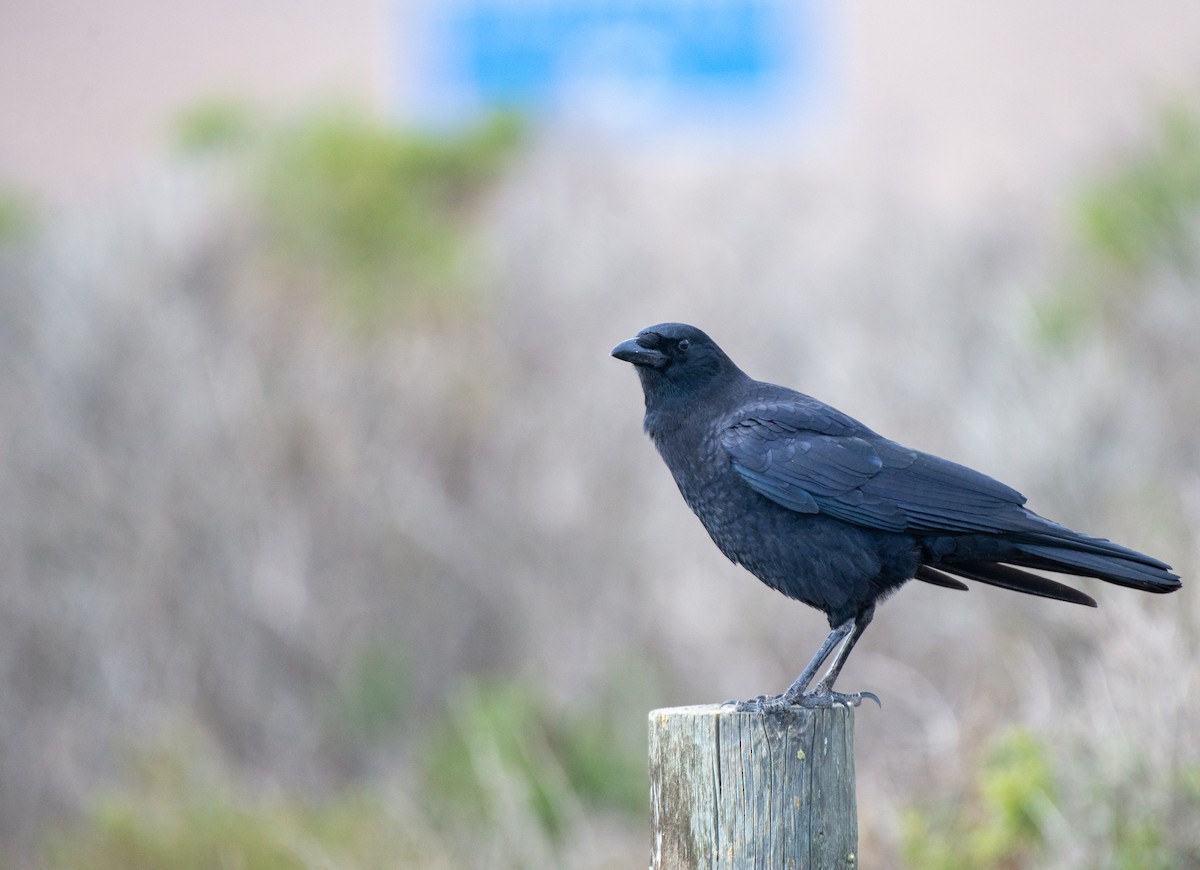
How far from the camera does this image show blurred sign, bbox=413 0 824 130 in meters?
19.1

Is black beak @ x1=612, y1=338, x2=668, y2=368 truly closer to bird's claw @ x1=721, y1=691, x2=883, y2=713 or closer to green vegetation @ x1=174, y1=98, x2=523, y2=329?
bird's claw @ x1=721, y1=691, x2=883, y2=713

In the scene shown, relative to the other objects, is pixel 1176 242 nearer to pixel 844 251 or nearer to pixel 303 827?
pixel 844 251

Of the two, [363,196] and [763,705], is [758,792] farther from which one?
[363,196]

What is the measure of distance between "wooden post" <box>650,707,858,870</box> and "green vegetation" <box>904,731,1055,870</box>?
1.97m

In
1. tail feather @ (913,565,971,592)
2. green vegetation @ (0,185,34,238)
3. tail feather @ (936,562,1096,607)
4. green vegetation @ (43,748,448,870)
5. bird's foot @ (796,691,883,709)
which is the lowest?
bird's foot @ (796,691,883,709)

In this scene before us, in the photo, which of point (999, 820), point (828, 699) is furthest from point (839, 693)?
point (999, 820)

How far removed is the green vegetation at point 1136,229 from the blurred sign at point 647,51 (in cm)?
791

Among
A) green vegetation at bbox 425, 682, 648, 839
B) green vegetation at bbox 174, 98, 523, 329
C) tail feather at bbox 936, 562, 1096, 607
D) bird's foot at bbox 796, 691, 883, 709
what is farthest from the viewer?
green vegetation at bbox 174, 98, 523, 329

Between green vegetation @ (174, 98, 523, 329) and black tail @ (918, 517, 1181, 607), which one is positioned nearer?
black tail @ (918, 517, 1181, 607)

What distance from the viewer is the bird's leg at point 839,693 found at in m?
3.96

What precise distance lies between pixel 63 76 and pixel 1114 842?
1583 cm

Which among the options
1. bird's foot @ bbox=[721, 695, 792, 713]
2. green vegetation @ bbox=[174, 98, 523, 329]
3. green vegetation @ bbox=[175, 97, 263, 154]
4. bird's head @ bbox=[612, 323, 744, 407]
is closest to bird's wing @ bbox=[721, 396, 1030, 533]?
bird's head @ bbox=[612, 323, 744, 407]

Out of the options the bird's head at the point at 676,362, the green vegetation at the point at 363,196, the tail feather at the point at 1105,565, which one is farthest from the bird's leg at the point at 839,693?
the green vegetation at the point at 363,196

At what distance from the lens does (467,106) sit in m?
17.9
